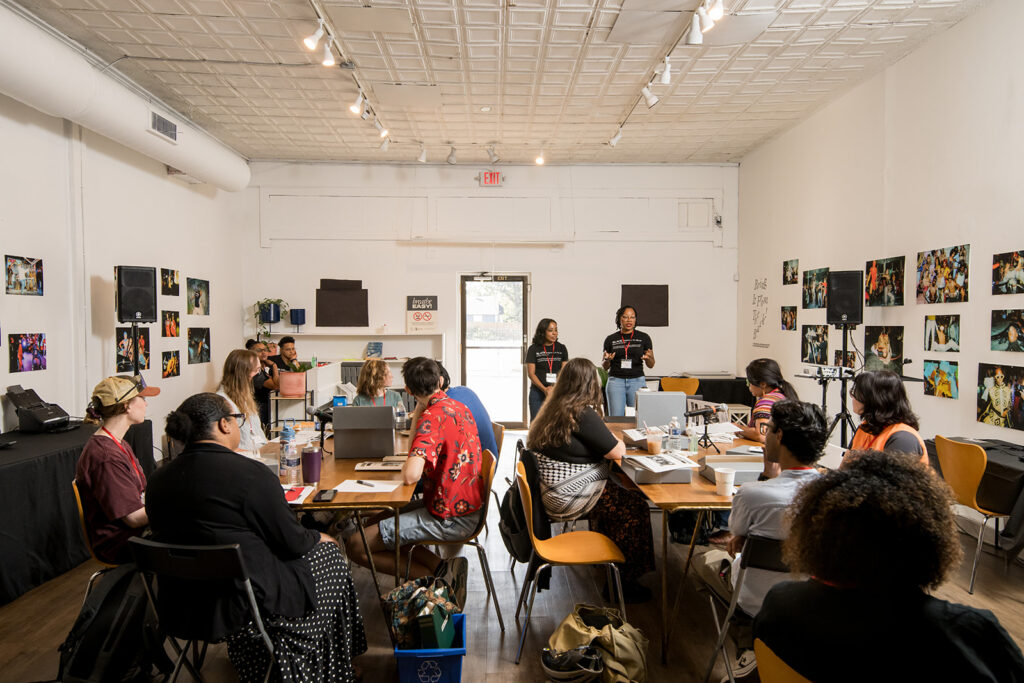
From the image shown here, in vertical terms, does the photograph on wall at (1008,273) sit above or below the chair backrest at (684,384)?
above

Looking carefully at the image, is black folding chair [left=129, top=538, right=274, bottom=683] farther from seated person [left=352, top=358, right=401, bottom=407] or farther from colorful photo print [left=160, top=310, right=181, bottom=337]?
colorful photo print [left=160, top=310, right=181, bottom=337]

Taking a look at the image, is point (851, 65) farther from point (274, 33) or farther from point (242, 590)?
point (242, 590)

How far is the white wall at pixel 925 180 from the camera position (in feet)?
13.7

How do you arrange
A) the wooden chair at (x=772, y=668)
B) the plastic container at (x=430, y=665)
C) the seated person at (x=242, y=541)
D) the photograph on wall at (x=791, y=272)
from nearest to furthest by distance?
the wooden chair at (x=772, y=668) → the seated person at (x=242, y=541) → the plastic container at (x=430, y=665) → the photograph on wall at (x=791, y=272)

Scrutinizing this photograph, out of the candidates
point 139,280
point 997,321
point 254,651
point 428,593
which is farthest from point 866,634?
point 139,280

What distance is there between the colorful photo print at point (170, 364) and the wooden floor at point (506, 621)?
9.40ft

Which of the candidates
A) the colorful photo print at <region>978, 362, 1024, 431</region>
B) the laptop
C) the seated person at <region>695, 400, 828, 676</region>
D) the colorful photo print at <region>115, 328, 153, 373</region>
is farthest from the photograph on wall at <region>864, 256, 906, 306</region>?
the colorful photo print at <region>115, 328, 153, 373</region>

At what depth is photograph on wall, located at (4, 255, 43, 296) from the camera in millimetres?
4547

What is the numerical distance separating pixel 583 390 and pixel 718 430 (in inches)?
61.6

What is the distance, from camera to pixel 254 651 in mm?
2225

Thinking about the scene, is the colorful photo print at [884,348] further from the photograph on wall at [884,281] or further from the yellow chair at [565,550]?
the yellow chair at [565,550]

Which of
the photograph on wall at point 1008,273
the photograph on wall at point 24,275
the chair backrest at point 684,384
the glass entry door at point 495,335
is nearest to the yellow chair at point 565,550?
the photograph on wall at point 1008,273

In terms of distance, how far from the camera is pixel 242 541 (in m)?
2.10

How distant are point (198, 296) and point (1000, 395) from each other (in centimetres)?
780
